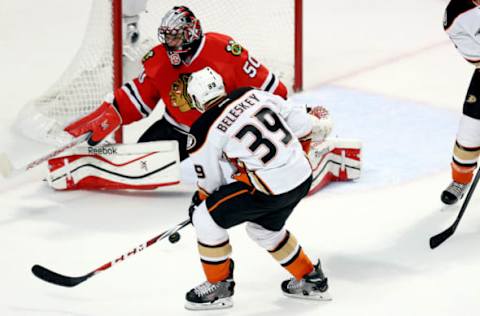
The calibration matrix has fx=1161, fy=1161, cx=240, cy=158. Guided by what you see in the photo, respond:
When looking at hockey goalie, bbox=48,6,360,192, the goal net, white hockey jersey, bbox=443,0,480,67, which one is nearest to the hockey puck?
hockey goalie, bbox=48,6,360,192

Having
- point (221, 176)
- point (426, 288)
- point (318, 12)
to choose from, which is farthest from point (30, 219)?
point (318, 12)

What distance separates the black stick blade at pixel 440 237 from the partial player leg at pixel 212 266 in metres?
0.74

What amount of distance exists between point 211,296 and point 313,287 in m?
0.32

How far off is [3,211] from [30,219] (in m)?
0.15

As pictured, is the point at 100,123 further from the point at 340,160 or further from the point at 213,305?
the point at 213,305

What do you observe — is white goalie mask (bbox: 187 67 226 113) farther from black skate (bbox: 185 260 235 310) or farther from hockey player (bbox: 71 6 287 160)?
hockey player (bbox: 71 6 287 160)

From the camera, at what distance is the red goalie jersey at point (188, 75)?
4.23 meters

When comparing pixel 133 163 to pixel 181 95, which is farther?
pixel 133 163

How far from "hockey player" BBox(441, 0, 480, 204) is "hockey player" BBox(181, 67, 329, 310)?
30.3 inches

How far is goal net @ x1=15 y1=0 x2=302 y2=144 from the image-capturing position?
487 cm

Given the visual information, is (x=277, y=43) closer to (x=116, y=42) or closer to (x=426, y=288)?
(x=116, y=42)

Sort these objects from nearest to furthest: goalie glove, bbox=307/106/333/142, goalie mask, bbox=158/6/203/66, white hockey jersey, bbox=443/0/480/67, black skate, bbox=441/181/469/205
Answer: goalie glove, bbox=307/106/333/142 < white hockey jersey, bbox=443/0/480/67 < goalie mask, bbox=158/6/203/66 < black skate, bbox=441/181/469/205

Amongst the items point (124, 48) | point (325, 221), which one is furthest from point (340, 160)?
point (124, 48)

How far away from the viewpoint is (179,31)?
4.08 metres
